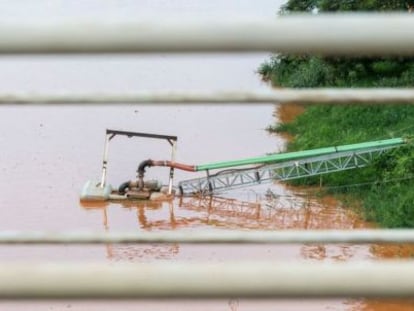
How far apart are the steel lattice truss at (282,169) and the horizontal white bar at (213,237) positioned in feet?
27.3

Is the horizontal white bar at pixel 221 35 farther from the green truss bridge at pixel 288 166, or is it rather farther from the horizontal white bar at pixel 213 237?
the green truss bridge at pixel 288 166

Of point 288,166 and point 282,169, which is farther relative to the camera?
point 282,169

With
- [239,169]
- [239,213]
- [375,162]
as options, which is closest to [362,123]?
[375,162]

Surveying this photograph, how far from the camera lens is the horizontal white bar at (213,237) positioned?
83 centimetres

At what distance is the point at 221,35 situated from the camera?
75 cm

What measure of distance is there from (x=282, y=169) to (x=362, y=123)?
75.1 inches

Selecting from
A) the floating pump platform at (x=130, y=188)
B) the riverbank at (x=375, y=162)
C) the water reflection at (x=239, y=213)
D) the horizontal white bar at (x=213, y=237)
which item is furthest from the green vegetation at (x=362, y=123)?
the horizontal white bar at (x=213, y=237)

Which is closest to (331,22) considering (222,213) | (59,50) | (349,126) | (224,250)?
(59,50)

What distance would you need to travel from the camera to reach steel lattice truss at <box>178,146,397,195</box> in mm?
9258

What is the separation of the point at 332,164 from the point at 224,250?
2.48 metres

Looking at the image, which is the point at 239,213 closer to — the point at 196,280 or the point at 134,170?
the point at 134,170

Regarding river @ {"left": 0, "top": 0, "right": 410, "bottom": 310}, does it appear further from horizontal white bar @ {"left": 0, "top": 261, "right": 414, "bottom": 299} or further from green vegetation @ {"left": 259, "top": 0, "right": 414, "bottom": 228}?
horizontal white bar @ {"left": 0, "top": 261, "right": 414, "bottom": 299}

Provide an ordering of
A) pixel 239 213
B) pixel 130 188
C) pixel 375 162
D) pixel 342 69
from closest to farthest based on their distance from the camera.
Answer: pixel 239 213, pixel 130 188, pixel 375 162, pixel 342 69

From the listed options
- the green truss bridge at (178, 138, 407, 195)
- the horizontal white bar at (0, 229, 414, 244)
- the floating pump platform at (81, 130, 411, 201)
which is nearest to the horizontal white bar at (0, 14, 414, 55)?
the horizontal white bar at (0, 229, 414, 244)
